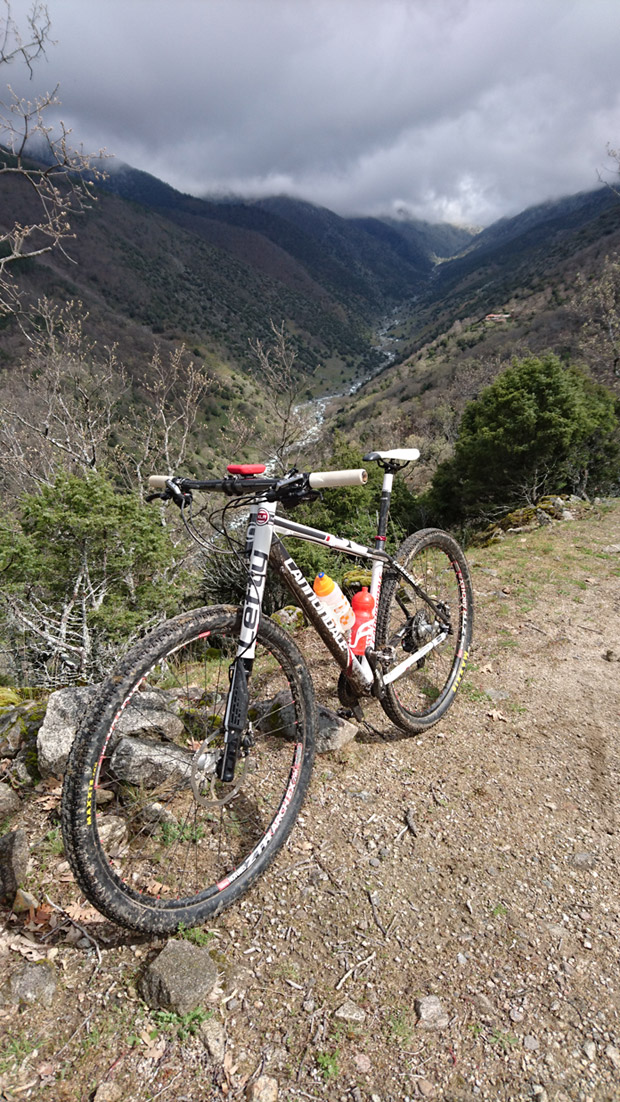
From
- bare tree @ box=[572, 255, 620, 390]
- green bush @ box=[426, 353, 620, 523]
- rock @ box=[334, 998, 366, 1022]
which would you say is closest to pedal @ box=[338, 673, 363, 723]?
rock @ box=[334, 998, 366, 1022]

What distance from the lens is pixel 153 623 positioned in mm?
7258

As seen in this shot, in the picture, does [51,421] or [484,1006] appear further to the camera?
[51,421]

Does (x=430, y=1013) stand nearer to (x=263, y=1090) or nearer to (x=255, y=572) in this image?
(x=263, y=1090)

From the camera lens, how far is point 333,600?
2.75m

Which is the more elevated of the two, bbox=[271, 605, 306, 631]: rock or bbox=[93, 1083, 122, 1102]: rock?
bbox=[93, 1083, 122, 1102]: rock

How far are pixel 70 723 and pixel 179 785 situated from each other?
2.81 feet

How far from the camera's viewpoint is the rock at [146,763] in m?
2.47

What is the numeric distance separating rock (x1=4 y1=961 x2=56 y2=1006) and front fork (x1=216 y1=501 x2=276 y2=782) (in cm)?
92

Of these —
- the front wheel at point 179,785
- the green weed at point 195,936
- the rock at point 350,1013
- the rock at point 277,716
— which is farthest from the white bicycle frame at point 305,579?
the rock at point 350,1013

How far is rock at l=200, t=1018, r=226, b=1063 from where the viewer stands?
1754 mm

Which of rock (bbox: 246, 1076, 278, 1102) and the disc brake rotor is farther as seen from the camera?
the disc brake rotor

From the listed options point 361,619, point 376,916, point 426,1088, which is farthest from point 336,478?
point 426,1088

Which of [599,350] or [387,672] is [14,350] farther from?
[387,672]

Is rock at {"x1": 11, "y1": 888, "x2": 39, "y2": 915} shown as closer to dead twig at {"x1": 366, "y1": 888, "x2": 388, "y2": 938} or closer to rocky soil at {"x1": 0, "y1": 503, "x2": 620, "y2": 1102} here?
rocky soil at {"x1": 0, "y1": 503, "x2": 620, "y2": 1102}
